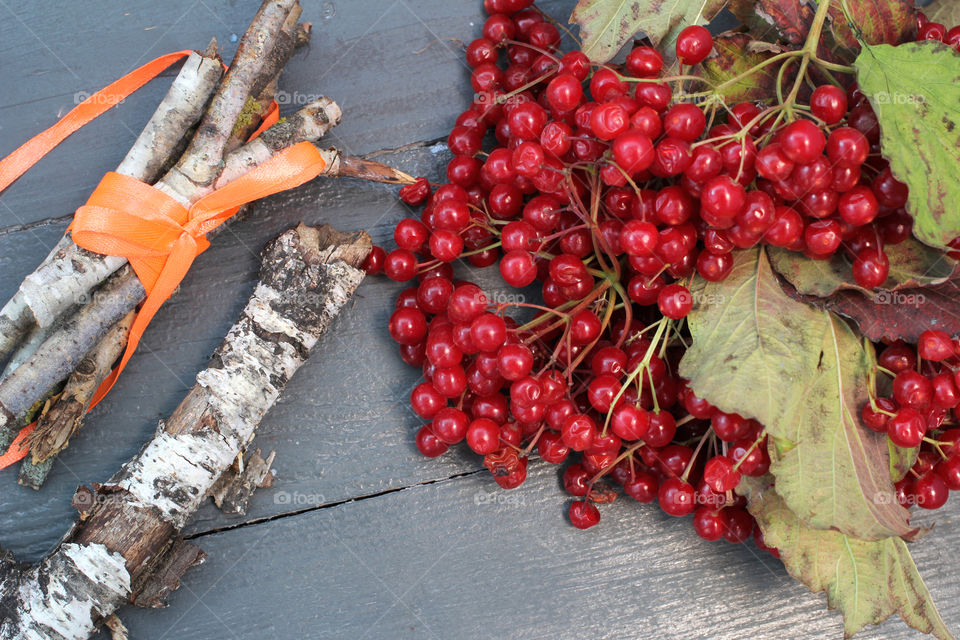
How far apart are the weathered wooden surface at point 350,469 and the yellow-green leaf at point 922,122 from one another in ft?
1.58

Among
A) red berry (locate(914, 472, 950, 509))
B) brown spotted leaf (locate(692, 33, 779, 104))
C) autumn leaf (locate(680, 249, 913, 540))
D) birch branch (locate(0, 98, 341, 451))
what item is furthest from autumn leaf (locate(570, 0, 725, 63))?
red berry (locate(914, 472, 950, 509))

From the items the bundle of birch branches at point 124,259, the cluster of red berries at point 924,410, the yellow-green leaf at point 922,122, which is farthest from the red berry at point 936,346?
the bundle of birch branches at point 124,259

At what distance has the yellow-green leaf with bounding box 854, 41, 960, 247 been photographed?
2.12 feet

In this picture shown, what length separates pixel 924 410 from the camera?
73 cm

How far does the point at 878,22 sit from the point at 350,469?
82cm

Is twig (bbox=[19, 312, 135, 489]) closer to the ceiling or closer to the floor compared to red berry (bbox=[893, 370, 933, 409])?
closer to the ceiling

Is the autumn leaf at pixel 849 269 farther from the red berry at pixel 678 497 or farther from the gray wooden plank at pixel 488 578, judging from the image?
the gray wooden plank at pixel 488 578

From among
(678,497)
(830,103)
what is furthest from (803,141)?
(678,497)

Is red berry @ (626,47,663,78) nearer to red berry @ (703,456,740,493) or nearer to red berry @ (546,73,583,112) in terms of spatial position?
red berry @ (546,73,583,112)

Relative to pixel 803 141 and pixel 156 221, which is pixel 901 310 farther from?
pixel 156 221

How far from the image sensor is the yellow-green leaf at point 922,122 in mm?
647

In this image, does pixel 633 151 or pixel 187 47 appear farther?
pixel 187 47

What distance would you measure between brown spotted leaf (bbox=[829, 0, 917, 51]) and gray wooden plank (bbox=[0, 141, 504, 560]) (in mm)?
493

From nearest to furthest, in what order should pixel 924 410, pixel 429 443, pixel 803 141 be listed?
1. pixel 803 141
2. pixel 924 410
3. pixel 429 443
